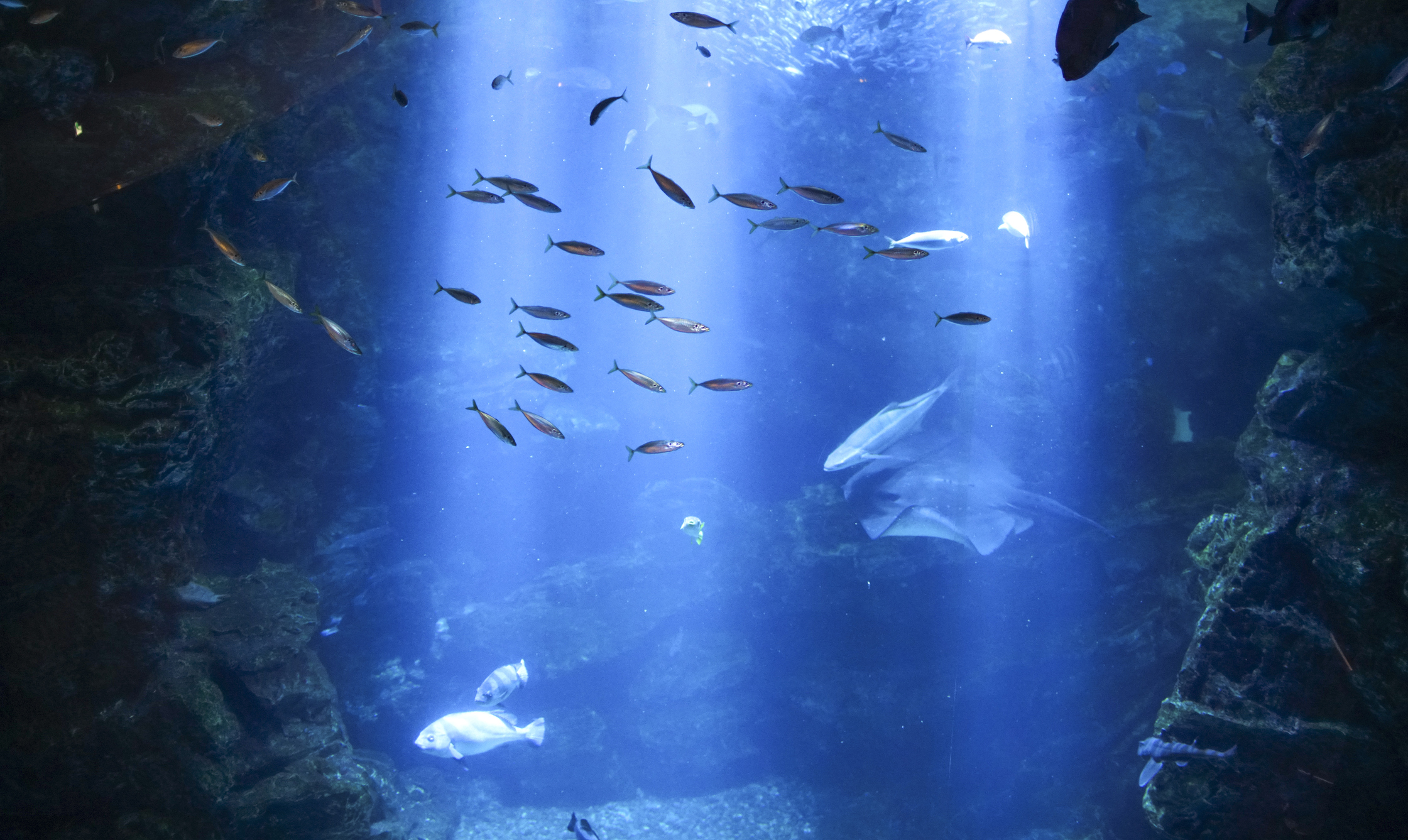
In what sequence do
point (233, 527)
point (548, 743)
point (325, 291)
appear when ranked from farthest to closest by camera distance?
1. point (548, 743)
2. point (325, 291)
3. point (233, 527)

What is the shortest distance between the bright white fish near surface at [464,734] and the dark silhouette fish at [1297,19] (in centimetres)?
977

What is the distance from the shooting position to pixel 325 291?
772cm

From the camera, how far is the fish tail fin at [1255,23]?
2931mm

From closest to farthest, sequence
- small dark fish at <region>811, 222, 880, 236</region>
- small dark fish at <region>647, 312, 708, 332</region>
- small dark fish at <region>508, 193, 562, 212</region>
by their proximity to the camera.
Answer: small dark fish at <region>508, 193, 562, 212</region> → small dark fish at <region>811, 222, 880, 236</region> → small dark fish at <region>647, 312, 708, 332</region>

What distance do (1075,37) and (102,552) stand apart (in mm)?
7373

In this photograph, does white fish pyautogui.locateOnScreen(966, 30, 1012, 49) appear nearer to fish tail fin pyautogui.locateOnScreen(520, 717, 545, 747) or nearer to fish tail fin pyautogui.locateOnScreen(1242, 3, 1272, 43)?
fish tail fin pyautogui.locateOnScreen(1242, 3, 1272, 43)

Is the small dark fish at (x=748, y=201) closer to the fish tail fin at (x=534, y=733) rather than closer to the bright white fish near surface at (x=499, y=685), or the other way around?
the bright white fish near surface at (x=499, y=685)

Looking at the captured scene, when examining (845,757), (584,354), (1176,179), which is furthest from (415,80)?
(845,757)

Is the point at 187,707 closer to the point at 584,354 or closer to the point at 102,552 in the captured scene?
the point at 102,552

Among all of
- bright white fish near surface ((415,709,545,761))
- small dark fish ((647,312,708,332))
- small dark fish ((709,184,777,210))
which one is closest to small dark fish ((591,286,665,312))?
small dark fish ((647,312,708,332))

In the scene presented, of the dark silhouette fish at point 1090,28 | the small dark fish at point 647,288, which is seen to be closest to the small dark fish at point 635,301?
the small dark fish at point 647,288

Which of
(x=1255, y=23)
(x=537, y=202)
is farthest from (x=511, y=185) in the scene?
(x=1255, y=23)

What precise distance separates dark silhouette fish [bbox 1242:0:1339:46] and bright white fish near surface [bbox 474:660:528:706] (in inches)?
361

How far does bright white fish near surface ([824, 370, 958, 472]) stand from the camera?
27.0 feet
